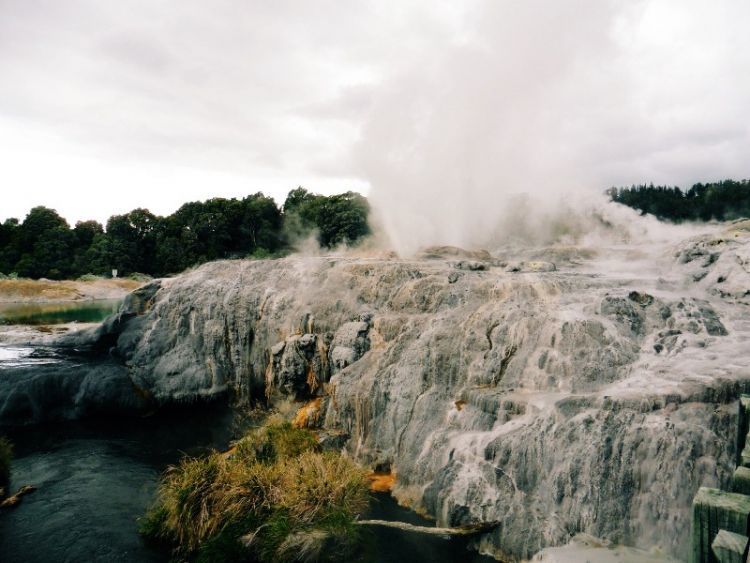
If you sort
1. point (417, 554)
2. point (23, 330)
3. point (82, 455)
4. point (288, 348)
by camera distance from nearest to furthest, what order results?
point (417, 554)
point (82, 455)
point (288, 348)
point (23, 330)

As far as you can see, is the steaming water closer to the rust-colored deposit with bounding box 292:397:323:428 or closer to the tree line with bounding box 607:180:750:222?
the rust-colored deposit with bounding box 292:397:323:428

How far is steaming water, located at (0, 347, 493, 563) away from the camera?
1044cm

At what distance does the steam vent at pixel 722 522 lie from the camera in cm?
463

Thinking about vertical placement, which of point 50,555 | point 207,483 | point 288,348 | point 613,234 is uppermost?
point 613,234


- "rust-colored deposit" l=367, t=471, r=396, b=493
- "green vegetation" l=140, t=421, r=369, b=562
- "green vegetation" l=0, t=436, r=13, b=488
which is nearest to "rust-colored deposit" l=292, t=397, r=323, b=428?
"rust-colored deposit" l=367, t=471, r=396, b=493

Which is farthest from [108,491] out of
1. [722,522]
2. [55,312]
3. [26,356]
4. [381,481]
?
[55,312]

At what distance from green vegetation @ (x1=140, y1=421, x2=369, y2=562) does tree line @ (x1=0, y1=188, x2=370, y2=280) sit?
33.9 m

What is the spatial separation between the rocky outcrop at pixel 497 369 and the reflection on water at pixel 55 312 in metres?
16.3

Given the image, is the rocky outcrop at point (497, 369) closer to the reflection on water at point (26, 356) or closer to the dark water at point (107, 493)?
the dark water at point (107, 493)

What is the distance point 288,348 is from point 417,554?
9778mm

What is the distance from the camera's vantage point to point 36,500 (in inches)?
504

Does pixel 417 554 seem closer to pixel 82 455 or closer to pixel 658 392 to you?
pixel 658 392

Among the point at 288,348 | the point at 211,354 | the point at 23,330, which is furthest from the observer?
the point at 23,330

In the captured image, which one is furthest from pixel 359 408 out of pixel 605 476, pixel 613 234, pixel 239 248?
pixel 239 248
